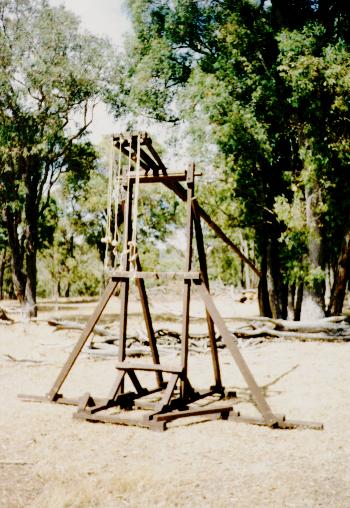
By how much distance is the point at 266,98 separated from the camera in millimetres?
13945

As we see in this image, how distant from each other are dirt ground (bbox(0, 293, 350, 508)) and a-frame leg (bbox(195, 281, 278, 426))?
20cm

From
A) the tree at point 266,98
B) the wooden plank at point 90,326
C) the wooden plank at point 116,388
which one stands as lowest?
the wooden plank at point 116,388

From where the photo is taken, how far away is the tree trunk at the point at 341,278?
14508mm

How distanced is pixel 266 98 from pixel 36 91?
1062 centimetres

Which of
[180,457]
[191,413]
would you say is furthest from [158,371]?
[180,457]

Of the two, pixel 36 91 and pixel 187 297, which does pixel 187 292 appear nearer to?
pixel 187 297

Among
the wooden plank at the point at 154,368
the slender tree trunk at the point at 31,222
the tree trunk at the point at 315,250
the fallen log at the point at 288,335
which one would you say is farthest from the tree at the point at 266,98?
the wooden plank at the point at 154,368

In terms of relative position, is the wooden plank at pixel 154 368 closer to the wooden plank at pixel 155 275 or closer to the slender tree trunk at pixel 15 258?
the wooden plank at pixel 155 275

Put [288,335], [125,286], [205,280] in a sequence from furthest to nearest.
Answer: [288,335] → [205,280] → [125,286]

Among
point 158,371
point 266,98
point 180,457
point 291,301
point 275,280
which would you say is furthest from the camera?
point 291,301

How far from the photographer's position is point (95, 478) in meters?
4.01

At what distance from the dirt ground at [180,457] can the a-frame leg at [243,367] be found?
0.20m

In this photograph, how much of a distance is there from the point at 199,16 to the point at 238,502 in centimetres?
1629

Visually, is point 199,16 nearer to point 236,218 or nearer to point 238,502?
point 236,218
